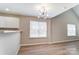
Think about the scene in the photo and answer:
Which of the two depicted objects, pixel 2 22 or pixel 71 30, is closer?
pixel 2 22

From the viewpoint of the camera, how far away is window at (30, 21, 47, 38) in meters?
1.46

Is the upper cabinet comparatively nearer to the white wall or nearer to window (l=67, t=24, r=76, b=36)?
the white wall

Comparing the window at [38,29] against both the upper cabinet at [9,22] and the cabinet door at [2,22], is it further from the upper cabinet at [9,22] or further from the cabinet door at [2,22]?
the cabinet door at [2,22]

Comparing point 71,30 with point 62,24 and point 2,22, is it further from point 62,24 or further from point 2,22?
point 2,22

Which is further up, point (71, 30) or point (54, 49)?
point (71, 30)

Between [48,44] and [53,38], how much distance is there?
14 centimetres

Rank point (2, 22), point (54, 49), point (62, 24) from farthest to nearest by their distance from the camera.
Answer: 1. point (62, 24)
2. point (54, 49)
3. point (2, 22)

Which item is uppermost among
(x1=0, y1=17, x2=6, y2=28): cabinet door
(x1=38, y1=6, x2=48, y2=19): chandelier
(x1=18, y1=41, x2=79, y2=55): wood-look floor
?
(x1=38, y1=6, x2=48, y2=19): chandelier

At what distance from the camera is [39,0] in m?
1.29

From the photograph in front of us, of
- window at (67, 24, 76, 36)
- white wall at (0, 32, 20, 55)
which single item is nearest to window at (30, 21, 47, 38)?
white wall at (0, 32, 20, 55)

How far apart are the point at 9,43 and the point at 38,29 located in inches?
19.0

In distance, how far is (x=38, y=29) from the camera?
4.79 ft

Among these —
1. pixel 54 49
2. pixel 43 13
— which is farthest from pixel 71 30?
pixel 43 13

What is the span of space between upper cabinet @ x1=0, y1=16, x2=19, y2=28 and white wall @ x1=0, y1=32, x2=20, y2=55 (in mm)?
120
